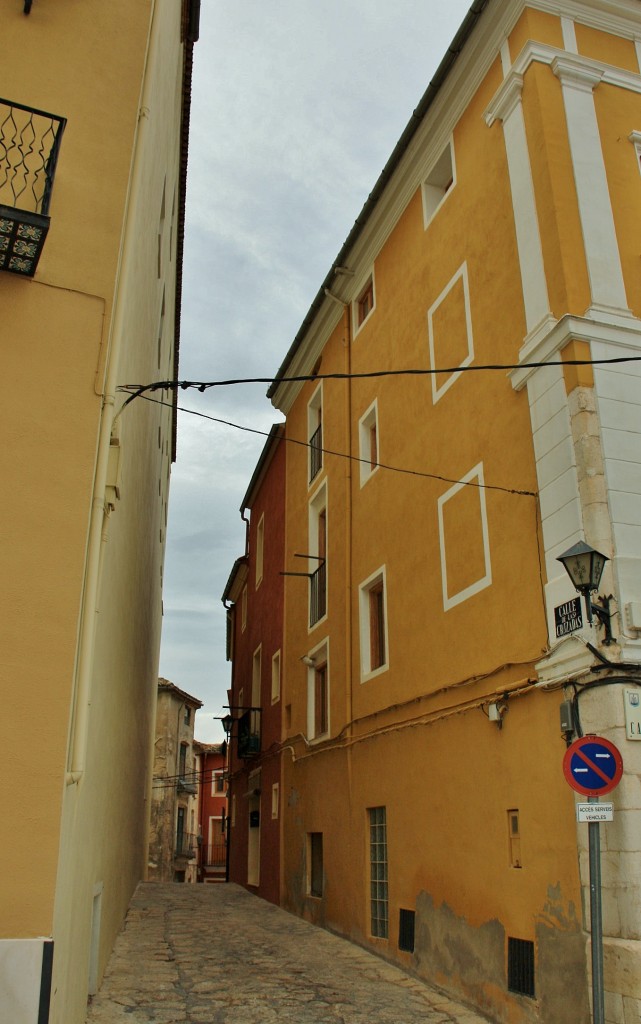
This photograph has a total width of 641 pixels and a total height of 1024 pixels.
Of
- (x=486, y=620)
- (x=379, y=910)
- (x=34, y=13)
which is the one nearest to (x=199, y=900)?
(x=379, y=910)

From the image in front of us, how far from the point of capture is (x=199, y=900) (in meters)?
16.8

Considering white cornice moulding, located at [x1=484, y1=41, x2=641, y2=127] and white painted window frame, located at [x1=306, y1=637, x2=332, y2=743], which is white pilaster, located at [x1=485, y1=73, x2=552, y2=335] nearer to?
white cornice moulding, located at [x1=484, y1=41, x2=641, y2=127]

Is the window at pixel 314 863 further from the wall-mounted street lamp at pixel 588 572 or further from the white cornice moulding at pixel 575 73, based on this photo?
the white cornice moulding at pixel 575 73

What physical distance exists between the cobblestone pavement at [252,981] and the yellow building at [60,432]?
0.86 m

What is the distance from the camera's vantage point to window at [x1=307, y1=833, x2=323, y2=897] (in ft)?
44.8

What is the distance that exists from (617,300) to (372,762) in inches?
262

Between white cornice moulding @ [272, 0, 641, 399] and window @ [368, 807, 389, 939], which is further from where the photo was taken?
window @ [368, 807, 389, 939]

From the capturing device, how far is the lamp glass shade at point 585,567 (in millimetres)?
6359

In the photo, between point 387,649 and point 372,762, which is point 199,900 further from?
point 387,649

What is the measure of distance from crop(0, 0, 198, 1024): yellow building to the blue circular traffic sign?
3359 mm

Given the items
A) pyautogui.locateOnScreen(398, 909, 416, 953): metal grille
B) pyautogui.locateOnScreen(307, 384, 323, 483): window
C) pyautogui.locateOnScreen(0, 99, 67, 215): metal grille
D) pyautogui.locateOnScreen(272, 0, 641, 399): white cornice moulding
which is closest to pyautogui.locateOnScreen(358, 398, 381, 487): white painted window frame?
pyautogui.locateOnScreen(307, 384, 323, 483): window

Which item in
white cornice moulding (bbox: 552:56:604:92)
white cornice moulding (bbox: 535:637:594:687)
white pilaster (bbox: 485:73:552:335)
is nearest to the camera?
white cornice moulding (bbox: 535:637:594:687)

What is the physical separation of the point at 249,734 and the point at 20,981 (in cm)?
1528

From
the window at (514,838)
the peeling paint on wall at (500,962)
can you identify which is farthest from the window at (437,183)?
the peeling paint on wall at (500,962)
